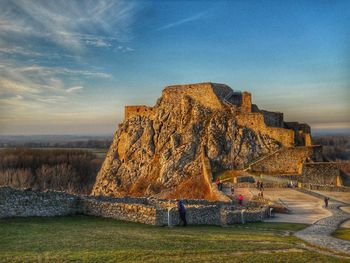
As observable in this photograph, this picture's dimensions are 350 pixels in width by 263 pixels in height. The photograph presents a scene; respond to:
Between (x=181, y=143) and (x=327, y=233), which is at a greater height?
(x=181, y=143)

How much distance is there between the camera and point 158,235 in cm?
1492

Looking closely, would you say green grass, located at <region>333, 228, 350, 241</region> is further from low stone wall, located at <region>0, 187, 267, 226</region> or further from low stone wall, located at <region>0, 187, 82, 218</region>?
low stone wall, located at <region>0, 187, 82, 218</region>

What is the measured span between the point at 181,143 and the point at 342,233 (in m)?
44.1

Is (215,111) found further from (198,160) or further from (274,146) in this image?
(274,146)

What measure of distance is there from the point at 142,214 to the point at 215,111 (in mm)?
44612

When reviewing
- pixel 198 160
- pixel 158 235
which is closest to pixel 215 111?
pixel 198 160

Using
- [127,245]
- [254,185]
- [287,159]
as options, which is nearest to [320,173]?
[287,159]

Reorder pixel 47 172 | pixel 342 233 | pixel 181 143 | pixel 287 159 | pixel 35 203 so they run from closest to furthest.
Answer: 1. pixel 35 203
2. pixel 342 233
3. pixel 287 159
4. pixel 181 143
5. pixel 47 172

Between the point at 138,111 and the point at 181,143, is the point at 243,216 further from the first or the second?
the point at 138,111

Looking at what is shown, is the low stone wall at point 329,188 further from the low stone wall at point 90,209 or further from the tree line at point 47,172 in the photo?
the tree line at point 47,172

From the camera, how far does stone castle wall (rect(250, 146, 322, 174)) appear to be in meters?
50.1

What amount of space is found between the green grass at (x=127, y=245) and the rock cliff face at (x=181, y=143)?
3258cm

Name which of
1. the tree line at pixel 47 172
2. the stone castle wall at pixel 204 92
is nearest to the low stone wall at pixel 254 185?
the stone castle wall at pixel 204 92

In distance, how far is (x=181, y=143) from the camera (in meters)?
62.6
